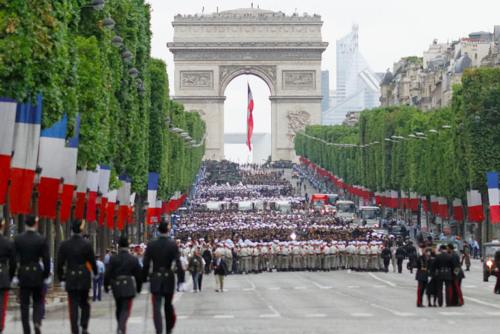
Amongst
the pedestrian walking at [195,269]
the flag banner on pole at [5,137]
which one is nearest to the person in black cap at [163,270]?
the flag banner on pole at [5,137]

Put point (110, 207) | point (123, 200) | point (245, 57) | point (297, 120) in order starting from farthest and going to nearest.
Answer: point (297, 120)
point (245, 57)
point (123, 200)
point (110, 207)

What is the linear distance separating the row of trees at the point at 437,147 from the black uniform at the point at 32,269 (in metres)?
42.8

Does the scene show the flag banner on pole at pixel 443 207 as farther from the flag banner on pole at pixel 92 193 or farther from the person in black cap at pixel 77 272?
the person in black cap at pixel 77 272

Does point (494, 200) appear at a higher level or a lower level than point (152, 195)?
lower

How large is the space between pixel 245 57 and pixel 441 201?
361 ft

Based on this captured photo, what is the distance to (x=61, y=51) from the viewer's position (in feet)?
87.3

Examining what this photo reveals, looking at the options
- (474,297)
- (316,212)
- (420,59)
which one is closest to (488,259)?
(474,297)

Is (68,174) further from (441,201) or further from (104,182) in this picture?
(441,201)

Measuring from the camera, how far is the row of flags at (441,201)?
53.4m

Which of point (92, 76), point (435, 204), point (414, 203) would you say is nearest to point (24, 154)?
point (92, 76)

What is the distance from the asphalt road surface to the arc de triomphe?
140m

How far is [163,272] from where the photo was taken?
18031mm

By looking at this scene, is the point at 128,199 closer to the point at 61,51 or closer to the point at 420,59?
the point at 61,51

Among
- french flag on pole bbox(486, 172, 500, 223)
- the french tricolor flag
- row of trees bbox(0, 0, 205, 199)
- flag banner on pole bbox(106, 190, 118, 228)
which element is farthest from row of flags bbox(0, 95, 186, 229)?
french flag on pole bbox(486, 172, 500, 223)
